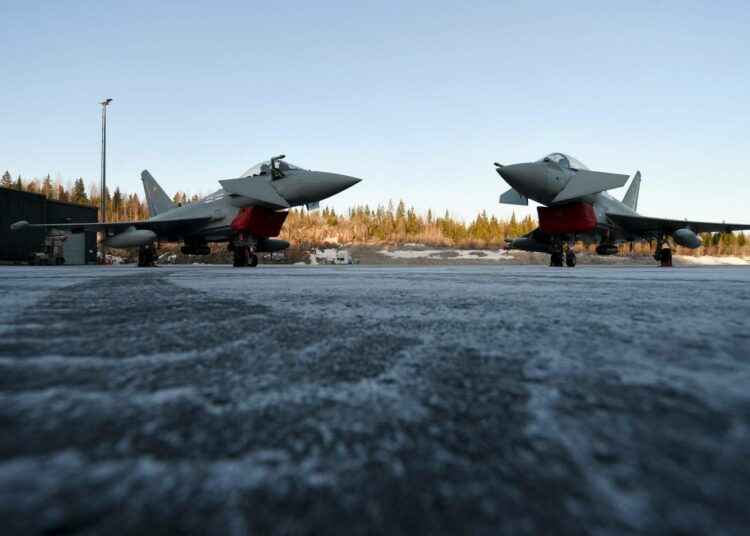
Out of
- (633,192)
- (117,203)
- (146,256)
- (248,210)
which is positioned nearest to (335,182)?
(248,210)

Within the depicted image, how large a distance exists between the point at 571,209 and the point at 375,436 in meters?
11.9

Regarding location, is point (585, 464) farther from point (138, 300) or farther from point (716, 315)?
point (138, 300)

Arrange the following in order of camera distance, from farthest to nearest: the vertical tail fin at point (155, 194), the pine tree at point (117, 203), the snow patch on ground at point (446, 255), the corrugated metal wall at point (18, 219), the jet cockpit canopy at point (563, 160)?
1. the pine tree at point (117, 203)
2. the snow patch on ground at point (446, 255)
3. the corrugated metal wall at point (18, 219)
4. the vertical tail fin at point (155, 194)
5. the jet cockpit canopy at point (563, 160)

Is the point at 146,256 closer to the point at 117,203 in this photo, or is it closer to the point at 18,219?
the point at 18,219

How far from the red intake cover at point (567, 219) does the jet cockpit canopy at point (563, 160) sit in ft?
3.07

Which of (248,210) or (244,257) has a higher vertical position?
(248,210)

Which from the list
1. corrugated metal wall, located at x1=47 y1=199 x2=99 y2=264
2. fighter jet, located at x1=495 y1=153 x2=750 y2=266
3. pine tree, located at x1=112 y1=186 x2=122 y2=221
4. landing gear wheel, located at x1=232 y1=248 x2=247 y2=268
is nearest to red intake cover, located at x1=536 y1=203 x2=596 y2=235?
fighter jet, located at x1=495 y1=153 x2=750 y2=266

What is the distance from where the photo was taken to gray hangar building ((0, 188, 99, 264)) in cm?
2245

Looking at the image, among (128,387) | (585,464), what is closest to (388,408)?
(585,464)

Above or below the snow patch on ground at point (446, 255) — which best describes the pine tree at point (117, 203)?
above

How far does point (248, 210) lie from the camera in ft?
35.1

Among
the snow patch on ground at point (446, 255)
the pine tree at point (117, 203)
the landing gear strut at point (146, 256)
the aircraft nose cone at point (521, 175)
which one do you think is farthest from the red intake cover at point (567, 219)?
the pine tree at point (117, 203)

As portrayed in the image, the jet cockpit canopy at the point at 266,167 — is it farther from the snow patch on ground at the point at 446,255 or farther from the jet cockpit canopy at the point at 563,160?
the snow patch on ground at the point at 446,255

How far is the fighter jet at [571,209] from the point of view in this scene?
1050 cm
